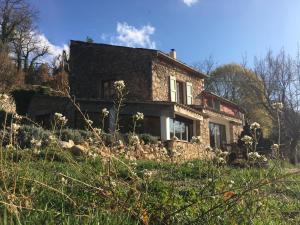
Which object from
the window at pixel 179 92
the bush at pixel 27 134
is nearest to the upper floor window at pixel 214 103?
the window at pixel 179 92

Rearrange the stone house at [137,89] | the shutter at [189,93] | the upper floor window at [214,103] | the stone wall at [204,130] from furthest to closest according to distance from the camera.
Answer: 1. the upper floor window at [214,103]
2. the shutter at [189,93]
3. the stone wall at [204,130]
4. the stone house at [137,89]

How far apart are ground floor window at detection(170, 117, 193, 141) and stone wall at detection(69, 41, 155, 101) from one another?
200 cm

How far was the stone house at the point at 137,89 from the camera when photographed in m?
22.0

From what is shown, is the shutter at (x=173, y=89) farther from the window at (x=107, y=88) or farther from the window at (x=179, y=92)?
the window at (x=107, y=88)

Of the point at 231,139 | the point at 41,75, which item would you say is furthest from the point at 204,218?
the point at 41,75

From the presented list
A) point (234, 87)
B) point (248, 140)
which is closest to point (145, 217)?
point (248, 140)

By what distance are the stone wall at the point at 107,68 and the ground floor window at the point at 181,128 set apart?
1997 mm

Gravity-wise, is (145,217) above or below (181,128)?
below

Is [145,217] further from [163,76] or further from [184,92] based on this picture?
[184,92]

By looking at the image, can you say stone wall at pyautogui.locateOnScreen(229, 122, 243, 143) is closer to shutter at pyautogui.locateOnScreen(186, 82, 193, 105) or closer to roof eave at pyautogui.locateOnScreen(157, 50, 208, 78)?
roof eave at pyautogui.locateOnScreen(157, 50, 208, 78)

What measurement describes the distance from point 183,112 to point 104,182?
19.6 meters

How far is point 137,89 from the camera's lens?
24.5 m

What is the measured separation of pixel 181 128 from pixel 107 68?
16.8 feet

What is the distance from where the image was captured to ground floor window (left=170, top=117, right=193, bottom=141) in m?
24.3
